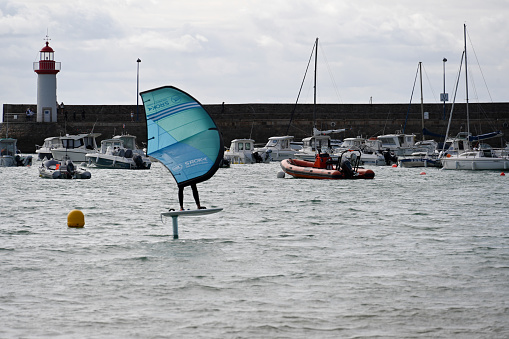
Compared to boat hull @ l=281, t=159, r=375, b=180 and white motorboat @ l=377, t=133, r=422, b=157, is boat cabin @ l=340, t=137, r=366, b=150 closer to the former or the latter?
white motorboat @ l=377, t=133, r=422, b=157

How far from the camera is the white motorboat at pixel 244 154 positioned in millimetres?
54469

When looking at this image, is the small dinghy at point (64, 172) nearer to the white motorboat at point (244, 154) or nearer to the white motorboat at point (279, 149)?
the white motorboat at point (244, 154)

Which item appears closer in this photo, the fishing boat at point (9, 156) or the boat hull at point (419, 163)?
the boat hull at point (419, 163)

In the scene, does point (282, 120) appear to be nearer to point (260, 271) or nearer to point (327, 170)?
point (327, 170)

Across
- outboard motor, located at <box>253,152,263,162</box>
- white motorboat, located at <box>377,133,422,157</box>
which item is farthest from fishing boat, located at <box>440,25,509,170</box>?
white motorboat, located at <box>377,133,422,157</box>

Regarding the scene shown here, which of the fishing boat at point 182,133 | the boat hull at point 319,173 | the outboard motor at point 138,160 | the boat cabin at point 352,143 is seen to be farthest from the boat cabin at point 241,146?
the fishing boat at point 182,133

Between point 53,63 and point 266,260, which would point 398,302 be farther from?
point 53,63

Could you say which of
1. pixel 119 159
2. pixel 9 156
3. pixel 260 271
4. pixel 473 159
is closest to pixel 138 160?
pixel 119 159

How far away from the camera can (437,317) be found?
9.75 meters

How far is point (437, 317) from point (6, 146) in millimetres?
43239

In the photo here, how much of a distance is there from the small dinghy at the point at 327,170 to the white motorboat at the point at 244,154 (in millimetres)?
15358

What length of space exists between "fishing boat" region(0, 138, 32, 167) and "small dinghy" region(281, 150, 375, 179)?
1774 cm

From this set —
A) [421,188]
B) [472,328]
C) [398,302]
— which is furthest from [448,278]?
[421,188]

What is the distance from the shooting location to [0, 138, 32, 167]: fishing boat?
48625mm
